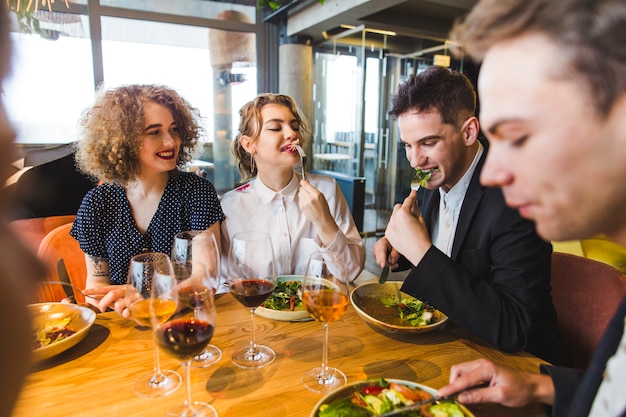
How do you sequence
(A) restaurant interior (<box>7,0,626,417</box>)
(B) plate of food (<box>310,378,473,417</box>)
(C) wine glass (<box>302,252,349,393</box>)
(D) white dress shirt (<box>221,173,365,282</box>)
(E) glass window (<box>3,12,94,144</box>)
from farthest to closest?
1. (E) glass window (<box>3,12,94,144</box>)
2. (A) restaurant interior (<box>7,0,626,417</box>)
3. (D) white dress shirt (<box>221,173,365,282</box>)
4. (C) wine glass (<box>302,252,349,393</box>)
5. (B) plate of food (<box>310,378,473,417</box>)

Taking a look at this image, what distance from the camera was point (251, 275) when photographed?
111 cm

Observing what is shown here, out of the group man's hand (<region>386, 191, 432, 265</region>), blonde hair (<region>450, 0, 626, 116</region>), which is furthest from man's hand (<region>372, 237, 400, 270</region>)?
blonde hair (<region>450, 0, 626, 116</region>)

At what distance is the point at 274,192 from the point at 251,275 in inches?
41.6

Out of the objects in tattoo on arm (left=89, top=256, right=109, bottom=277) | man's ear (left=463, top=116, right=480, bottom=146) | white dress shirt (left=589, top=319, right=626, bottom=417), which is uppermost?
man's ear (left=463, top=116, right=480, bottom=146)

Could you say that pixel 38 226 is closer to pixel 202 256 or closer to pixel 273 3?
pixel 202 256

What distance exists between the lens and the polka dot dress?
6.12ft

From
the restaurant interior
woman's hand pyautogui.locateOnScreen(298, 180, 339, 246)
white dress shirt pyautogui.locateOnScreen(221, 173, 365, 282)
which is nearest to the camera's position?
woman's hand pyautogui.locateOnScreen(298, 180, 339, 246)

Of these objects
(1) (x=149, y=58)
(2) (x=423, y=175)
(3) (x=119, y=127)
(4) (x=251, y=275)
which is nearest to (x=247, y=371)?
(4) (x=251, y=275)

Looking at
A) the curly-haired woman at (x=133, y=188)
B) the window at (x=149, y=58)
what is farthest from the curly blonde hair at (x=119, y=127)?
the window at (x=149, y=58)

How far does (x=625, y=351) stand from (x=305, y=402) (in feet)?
2.04

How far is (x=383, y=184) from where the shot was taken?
6348mm

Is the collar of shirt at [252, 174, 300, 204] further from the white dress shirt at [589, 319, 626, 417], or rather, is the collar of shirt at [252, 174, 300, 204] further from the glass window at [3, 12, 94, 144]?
the glass window at [3, 12, 94, 144]

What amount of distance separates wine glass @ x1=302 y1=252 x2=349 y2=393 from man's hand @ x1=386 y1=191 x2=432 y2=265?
0.37 m

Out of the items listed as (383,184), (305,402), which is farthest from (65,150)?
(383,184)
